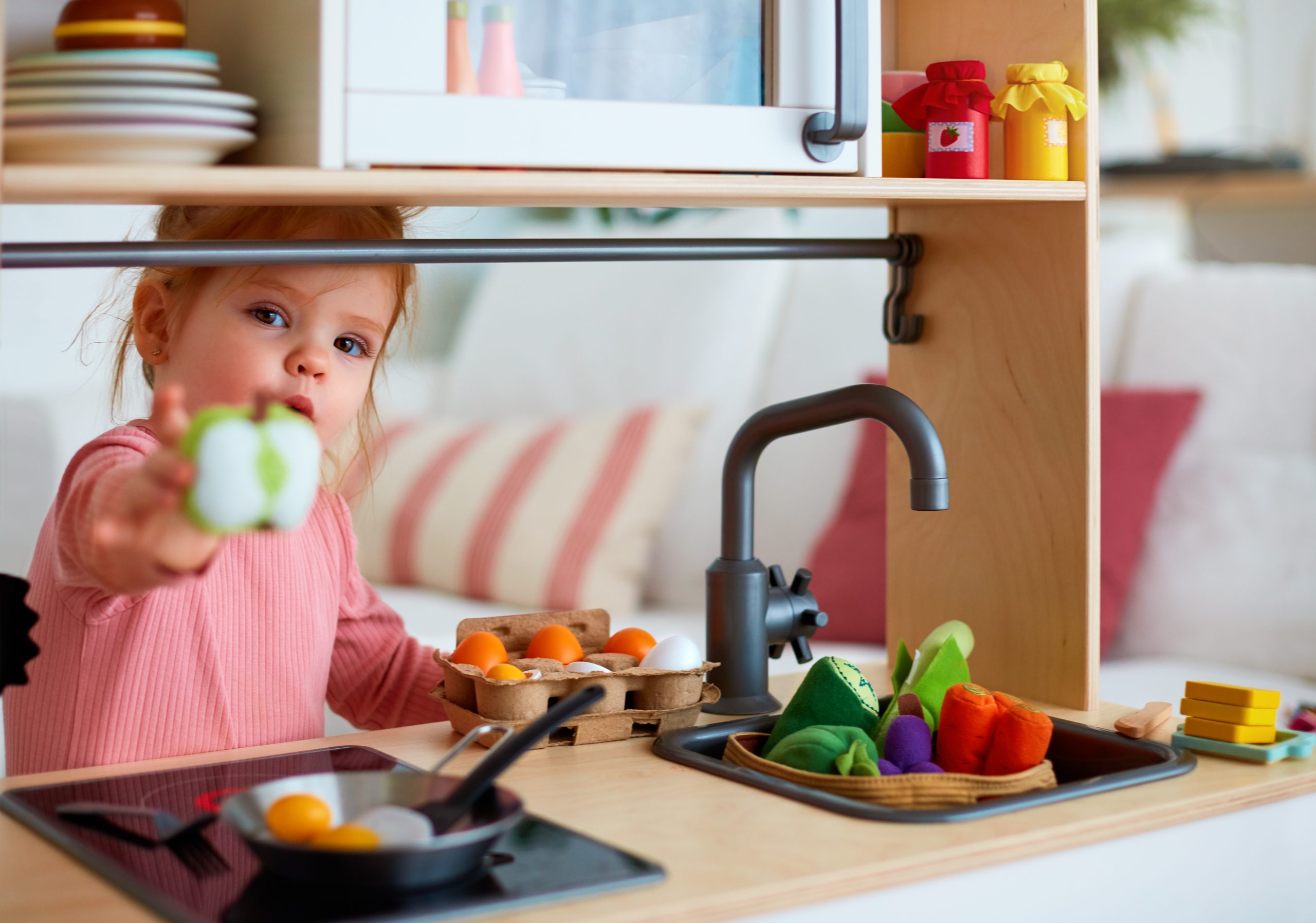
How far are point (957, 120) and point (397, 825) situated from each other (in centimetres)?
68

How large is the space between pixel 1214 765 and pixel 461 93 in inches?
27.9

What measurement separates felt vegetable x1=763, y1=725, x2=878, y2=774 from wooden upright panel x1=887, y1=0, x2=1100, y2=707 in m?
0.29

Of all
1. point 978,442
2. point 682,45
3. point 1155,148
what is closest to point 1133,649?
point 978,442

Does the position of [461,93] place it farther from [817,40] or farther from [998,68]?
[998,68]

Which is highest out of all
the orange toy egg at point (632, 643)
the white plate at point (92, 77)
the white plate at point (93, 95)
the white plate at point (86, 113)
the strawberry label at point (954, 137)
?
the strawberry label at point (954, 137)

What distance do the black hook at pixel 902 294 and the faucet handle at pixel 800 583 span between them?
0.26m

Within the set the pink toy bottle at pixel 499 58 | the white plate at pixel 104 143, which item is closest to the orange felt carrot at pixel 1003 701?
the pink toy bottle at pixel 499 58

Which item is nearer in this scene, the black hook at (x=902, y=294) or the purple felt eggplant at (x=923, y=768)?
the purple felt eggplant at (x=923, y=768)

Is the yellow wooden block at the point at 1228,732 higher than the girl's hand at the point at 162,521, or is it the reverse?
the girl's hand at the point at 162,521

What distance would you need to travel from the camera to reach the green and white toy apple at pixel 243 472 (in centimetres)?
67

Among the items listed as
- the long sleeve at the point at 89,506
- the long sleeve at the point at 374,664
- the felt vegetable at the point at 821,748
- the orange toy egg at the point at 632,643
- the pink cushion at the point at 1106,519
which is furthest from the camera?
the pink cushion at the point at 1106,519

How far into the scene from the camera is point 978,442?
130 cm

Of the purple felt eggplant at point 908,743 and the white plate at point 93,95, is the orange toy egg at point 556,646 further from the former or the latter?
the white plate at point 93,95

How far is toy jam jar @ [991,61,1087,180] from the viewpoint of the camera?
3.71ft
